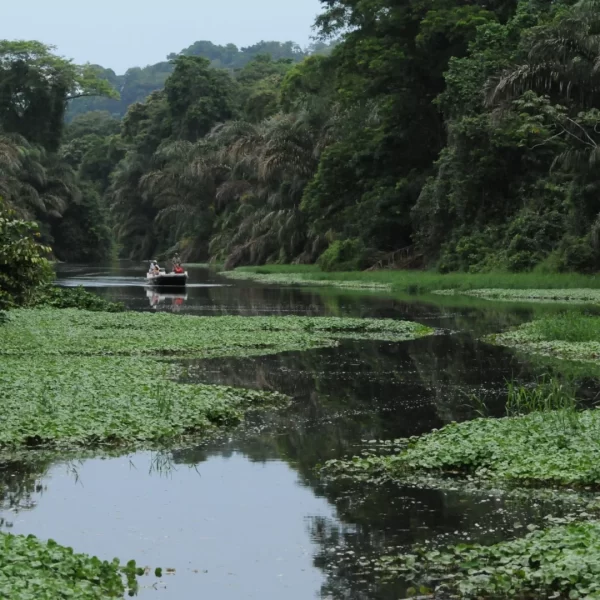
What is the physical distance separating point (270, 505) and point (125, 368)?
8243 mm

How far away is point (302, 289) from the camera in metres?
51.8

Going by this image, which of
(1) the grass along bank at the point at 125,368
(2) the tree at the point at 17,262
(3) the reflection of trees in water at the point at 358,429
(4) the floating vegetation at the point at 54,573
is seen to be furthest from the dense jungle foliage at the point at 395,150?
(4) the floating vegetation at the point at 54,573

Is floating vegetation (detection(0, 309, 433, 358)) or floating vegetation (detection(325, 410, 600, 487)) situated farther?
floating vegetation (detection(0, 309, 433, 358))

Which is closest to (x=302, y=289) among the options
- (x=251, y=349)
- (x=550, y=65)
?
(x=550, y=65)

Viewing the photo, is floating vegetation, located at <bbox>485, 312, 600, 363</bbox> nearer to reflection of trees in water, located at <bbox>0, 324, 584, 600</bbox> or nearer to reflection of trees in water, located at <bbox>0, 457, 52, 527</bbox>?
reflection of trees in water, located at <bbox>0, 324, 584, 600</bbox>

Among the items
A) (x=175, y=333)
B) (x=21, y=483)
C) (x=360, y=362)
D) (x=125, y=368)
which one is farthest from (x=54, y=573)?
(x=175, y=333)

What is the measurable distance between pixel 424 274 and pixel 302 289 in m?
5.82

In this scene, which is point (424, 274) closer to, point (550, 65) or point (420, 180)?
point (420, 180)

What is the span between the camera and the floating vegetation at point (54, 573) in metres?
7.61

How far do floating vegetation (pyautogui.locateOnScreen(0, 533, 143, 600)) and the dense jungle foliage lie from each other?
3336 cm

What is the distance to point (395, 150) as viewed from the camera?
199 ft

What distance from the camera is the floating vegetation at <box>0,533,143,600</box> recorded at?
7613mm

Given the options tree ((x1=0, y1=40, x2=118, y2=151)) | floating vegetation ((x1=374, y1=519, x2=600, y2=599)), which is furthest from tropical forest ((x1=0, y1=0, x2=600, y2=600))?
tree ((x1=0, y1=40, x2=118, y2=151))

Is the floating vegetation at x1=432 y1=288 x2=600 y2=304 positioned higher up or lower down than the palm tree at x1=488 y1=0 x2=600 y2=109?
lower down
